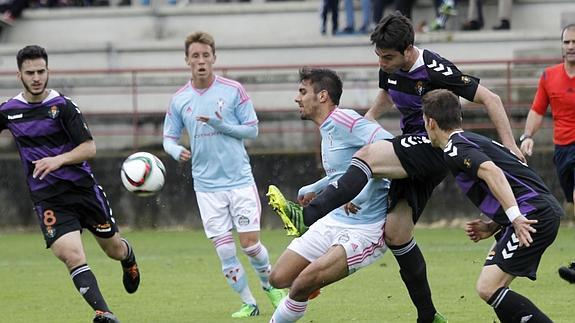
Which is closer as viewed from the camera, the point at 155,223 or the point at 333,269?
the point at 333,269

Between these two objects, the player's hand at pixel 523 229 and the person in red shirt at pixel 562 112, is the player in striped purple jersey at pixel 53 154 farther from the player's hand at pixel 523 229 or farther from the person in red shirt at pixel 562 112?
the person in red shirt at pixel 562 112

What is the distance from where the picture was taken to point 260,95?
63.7 feet

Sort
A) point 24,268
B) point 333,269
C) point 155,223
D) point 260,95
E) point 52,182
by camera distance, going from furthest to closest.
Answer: point 260,95 < point 155,223 < point 24,268 < point 52,182 < point 333,269

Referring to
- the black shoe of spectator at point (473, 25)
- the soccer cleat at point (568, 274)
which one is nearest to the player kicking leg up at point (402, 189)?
the soccer cleat at point (568, 274)

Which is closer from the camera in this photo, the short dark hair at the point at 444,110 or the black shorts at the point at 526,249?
the black shorts at the point at 526,249

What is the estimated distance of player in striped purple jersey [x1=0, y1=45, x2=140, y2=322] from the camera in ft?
29.9

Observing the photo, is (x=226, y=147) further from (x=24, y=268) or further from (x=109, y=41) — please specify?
(x=109, y=41)

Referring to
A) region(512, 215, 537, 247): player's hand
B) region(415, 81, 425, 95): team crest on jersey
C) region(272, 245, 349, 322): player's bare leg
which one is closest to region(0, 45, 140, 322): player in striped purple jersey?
region(272, 245, 349, 322): player's bare leg

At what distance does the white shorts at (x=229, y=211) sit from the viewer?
1028 cm

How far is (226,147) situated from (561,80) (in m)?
3.63

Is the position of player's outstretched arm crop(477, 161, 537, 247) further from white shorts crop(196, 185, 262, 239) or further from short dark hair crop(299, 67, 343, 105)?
white shorts crop(196, 185, 262, 239)

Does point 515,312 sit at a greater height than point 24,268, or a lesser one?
greater

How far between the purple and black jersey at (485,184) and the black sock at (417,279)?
1071mm

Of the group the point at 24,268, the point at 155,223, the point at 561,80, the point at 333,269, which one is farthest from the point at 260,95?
the point at 333,269
